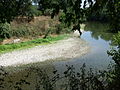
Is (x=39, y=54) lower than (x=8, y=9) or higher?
lower

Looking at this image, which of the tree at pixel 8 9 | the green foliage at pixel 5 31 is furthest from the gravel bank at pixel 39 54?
the tree at pixel 8 9

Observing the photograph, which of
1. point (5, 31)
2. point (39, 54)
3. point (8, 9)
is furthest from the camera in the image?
point (5, 31)

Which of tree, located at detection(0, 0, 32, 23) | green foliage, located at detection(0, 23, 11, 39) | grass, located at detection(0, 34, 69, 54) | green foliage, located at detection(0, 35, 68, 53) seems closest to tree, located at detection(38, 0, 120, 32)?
tree, located at detection(0, 0, 32, 23)

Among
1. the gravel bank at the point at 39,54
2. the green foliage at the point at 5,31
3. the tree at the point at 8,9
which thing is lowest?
the gravel bank at the point at 39,54

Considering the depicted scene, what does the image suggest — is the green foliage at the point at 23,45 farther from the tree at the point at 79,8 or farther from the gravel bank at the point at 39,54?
the tree at the point at 79,8

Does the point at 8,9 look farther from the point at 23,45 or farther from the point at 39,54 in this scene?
the point at 23,45

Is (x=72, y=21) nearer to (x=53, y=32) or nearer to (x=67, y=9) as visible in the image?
(x=67, y=9)

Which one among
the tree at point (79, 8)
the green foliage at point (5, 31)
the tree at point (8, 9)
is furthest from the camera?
the green foliage at point (5, 31)

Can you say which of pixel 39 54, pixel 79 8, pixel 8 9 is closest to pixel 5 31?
pixel 39 54

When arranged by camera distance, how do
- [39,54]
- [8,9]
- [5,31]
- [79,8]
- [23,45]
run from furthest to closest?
[5,31] < [23,45] < [39,54] < [8,9] < [79,8]

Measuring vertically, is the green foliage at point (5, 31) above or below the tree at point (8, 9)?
below

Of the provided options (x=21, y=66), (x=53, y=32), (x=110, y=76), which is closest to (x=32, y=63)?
(x=21, y=66)

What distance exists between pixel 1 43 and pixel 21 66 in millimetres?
9378

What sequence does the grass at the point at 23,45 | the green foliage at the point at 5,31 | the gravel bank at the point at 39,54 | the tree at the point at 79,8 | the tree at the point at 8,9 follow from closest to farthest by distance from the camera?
1. the tree at the point at 79,8
2. the tree at the point at 8,9
3. the gravel bank at the point at 39,54
4. the grass at the point at 23,45
5. the green foliage at the point at 5,31
